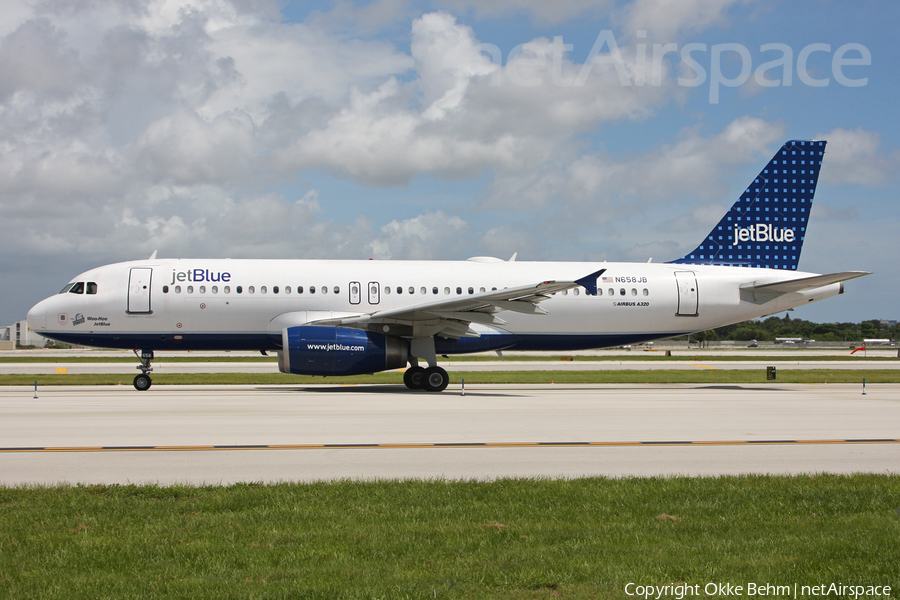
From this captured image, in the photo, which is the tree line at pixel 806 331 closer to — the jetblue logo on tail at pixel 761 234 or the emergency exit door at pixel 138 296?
the jetblue logo on tail at pixel 761 234

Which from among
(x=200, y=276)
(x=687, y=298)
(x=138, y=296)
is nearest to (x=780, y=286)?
(x=687, y=298)

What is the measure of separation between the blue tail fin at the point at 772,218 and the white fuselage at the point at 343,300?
1.32 m

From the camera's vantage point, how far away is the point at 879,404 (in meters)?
17.7

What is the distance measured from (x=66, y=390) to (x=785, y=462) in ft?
66.4

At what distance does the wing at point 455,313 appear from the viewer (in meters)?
19.6

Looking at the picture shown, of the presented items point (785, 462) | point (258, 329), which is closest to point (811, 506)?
point (785, 462)

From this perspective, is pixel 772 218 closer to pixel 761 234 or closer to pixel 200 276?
pixel 761 234

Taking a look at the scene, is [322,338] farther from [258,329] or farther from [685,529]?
[685,529]

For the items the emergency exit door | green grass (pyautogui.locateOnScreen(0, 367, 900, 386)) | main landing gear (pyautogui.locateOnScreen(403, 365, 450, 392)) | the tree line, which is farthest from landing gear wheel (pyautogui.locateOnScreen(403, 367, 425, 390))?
the tree line

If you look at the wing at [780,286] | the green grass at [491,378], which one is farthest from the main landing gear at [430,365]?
the wing at [780,286]

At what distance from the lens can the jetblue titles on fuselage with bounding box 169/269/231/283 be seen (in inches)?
862

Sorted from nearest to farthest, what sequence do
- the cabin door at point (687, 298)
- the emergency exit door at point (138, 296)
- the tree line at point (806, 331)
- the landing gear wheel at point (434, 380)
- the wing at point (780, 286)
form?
the landing gear wheel at point (434, 380) < the emergency exit door at point (138, 296) < the wing at point (780, 286) < the cabin door at point (687, 298) < the tree line at point (806, 331)

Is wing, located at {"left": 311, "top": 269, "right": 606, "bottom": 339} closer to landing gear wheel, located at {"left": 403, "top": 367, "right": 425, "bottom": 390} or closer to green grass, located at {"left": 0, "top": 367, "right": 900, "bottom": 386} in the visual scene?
landing gear wheel, located at {"left": 403, "top": 367, "right": 425, "bottom": 390}

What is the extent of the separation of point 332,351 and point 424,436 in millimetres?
8662
